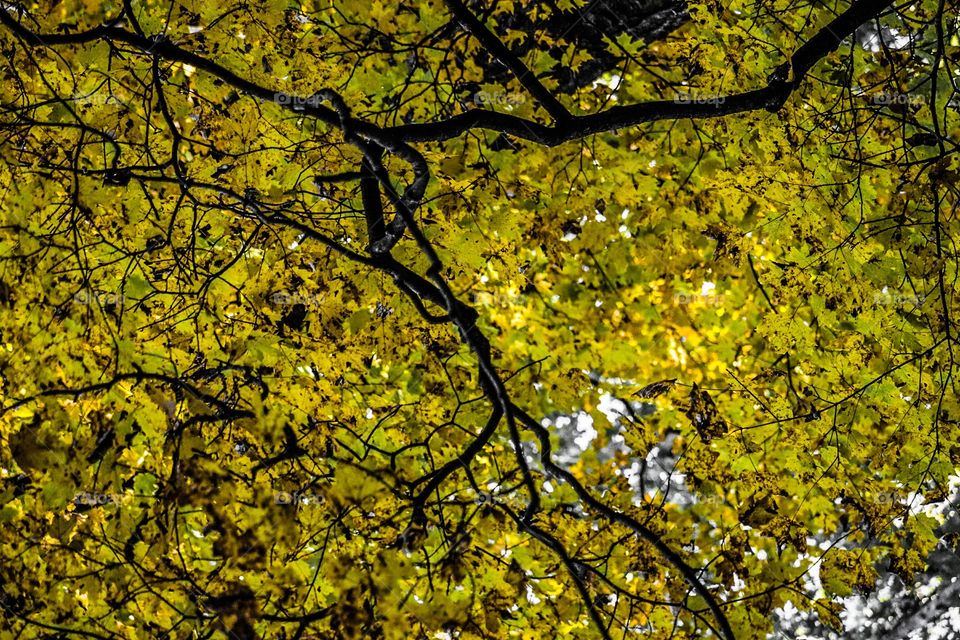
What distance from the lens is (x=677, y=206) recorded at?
575 centimetres

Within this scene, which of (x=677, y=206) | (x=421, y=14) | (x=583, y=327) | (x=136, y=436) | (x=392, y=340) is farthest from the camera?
(x=583, y=327)

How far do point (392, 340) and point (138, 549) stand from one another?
164cm

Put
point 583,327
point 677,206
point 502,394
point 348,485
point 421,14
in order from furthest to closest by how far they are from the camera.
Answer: point 583,327 → point 677,206 → point 421,14 → point 502,394 → point 348,485

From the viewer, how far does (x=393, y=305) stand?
12.3 ft

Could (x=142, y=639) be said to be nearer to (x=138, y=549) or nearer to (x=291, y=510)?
(x=138, y=549)

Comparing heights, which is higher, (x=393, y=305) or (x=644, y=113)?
(x=644, y=113)

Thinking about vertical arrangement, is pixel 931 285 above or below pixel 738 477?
above

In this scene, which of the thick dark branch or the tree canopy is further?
the thick dark branch

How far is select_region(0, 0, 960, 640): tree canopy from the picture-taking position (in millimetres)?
2842

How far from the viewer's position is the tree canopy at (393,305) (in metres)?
2.84

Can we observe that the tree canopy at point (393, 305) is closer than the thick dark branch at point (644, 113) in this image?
Yes

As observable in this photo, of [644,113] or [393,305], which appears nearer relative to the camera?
[644,113]

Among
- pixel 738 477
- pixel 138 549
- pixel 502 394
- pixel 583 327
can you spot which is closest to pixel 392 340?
pixel 502 394

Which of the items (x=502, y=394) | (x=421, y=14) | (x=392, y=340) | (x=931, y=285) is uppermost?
(x=421, y=14)
